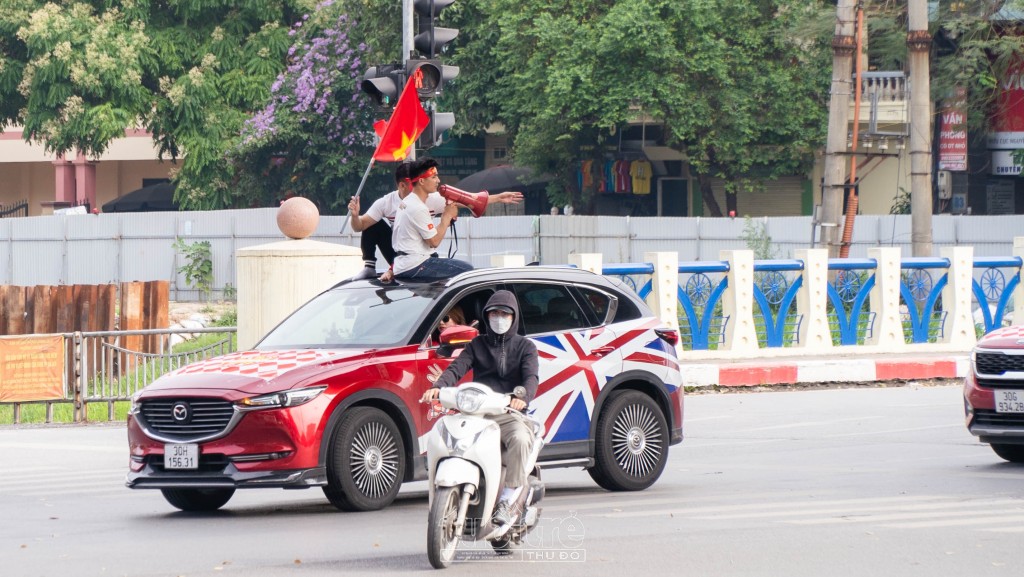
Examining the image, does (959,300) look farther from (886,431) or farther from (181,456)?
(181,456)

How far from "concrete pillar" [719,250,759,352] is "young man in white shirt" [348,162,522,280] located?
8511mm

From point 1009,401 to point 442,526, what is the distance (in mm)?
5778

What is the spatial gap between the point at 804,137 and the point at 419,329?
109ft

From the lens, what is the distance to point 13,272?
143ft

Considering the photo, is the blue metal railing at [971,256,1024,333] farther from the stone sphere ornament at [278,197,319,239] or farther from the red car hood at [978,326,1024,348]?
the stone sphere ornament at [278,197,319,239]

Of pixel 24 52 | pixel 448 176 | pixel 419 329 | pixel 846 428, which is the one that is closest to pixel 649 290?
pixel 846 428

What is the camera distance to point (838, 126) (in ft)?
Result: 79.9

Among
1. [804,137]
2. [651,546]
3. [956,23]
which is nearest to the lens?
[651,546]

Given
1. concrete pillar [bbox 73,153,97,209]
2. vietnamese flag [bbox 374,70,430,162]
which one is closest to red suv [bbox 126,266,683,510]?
vietnamese flag [bbox 374,70,430,162]

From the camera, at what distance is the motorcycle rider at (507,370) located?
27.3 ft

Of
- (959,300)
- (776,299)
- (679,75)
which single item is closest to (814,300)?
(776,299)

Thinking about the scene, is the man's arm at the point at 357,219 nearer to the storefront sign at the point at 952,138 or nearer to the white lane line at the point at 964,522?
the white lane line at the point at 964,522

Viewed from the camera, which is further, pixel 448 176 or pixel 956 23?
pixel 448 176

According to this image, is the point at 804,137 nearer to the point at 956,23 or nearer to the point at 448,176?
the point at 956,23
